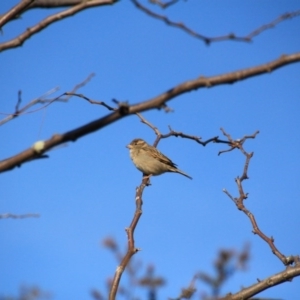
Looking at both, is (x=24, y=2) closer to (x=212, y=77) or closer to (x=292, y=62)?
(x=212, y=77)

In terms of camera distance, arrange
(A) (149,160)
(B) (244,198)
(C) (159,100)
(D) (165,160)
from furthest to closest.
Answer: (D) (165,160), (A) (149,160), (B) (244,198), (C) (159,100)

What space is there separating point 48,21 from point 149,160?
734 centimetres

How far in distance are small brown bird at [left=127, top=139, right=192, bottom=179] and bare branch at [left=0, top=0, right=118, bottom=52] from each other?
7.06 meters

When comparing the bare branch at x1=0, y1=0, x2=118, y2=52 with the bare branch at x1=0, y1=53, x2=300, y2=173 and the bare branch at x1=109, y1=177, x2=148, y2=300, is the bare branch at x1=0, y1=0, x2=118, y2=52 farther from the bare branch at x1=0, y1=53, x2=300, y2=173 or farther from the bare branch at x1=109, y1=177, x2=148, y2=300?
the bare branch at x1=109, y1=177, x2=148, y2=300

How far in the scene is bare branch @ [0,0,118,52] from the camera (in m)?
2.74

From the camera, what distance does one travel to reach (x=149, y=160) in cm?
1006

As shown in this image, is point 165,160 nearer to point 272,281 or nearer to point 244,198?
point 244,198

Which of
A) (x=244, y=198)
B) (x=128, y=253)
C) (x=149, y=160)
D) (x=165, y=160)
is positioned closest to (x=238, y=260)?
(x=244, y=198)

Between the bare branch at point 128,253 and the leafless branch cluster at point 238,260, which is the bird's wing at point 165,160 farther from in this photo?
the bare branch at point 128,253

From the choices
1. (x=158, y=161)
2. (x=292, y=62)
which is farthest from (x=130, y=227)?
(x=158, y=161)

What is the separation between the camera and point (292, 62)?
6.35ft

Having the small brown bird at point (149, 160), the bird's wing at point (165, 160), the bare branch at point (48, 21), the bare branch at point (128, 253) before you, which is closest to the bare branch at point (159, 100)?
the bare branch at point (48, 21)

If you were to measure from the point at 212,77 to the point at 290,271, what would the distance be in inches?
76.3

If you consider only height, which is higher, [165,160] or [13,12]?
[165,160]
